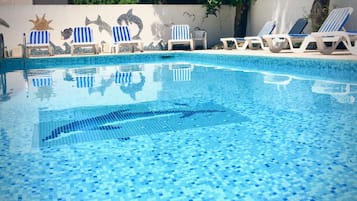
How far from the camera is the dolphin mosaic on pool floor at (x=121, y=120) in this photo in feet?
10.1

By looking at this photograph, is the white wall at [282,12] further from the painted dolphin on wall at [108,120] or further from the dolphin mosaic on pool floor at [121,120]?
the painted dolphin on wall at [108,120]

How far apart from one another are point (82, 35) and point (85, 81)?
4963 millimetres

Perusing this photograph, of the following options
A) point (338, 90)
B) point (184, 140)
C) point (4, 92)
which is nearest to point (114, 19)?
point (4, 92)

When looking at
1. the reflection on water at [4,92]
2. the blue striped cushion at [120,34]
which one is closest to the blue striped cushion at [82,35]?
the blue striped cushion at [120,34]

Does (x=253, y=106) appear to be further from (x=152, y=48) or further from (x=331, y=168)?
(x=152, y=48)

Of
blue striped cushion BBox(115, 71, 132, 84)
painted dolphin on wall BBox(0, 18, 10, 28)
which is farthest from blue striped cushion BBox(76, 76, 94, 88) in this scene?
painted dolphin on wall BBox(0, 18, 10, 28)

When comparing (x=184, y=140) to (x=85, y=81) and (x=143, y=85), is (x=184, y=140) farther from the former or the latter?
(x=85, y=81)

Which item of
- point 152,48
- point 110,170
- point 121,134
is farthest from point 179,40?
point 110,170

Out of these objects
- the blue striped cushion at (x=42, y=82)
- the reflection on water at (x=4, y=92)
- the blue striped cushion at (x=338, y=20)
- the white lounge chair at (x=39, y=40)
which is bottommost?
the reflection on water at (x=4, y=92)

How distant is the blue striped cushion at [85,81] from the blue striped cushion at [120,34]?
14.5 ft

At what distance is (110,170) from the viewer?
2.25m

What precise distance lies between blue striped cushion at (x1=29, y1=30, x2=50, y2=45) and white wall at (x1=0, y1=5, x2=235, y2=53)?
687mm

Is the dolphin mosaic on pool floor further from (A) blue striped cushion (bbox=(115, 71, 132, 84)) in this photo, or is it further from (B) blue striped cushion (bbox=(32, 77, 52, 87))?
(B) blue striped cushion (bbox=(32, 77, 52, 87))

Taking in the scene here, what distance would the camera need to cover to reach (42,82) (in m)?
6.71
